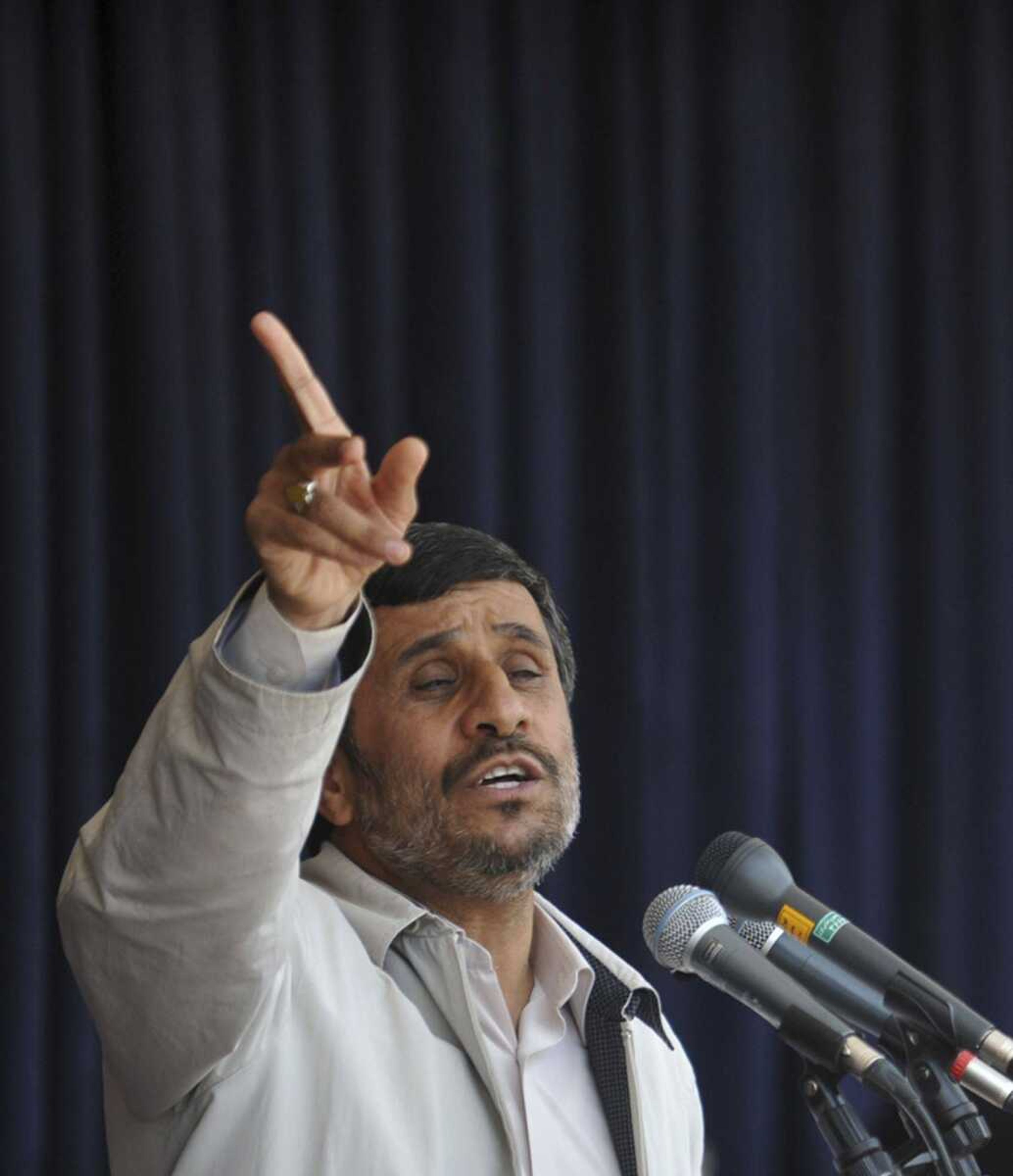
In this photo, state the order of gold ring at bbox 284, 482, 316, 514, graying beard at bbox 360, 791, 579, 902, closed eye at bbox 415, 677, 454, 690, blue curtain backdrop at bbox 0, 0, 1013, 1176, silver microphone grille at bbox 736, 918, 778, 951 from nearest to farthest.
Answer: gold ring at bbox 284, 482, 316, 514, silver microphone grille at bbox 736, 918, 778, 951, graying beard at bbox 360, 791, 579, 902, closed eye at bbox 415, 677, 454, 690, blue curtain backdrop at bbox 0, 0, 1013, 1176

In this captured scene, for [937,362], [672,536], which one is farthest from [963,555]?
[672,536]

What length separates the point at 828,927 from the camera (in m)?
1.43

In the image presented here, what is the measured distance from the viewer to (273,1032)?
5.10 ft

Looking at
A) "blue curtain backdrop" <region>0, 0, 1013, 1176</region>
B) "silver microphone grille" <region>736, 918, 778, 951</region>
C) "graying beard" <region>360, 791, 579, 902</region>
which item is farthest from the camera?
"blue curtain backdrop" <region>0, 0, 1013, 1176</region>

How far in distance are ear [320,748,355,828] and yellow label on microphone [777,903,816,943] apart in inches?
26.0

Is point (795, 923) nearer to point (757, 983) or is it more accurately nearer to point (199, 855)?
point (757, 983)

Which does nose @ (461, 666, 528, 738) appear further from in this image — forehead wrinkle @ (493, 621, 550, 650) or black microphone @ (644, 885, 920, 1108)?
black microphone @ (644, 885, 920, 1108)

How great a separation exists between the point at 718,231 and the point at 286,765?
6.38 feet

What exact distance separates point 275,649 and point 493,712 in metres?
0.63

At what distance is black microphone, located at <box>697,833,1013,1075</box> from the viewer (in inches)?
53.6

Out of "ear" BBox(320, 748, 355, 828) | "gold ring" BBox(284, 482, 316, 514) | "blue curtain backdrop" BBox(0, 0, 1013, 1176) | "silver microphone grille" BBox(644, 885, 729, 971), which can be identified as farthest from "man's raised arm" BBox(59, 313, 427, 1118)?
"blue curtain backdrop" BBox(0, 0, 1013, 1176)

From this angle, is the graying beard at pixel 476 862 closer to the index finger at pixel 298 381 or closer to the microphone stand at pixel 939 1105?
the microphone stand at pixel 939 1105

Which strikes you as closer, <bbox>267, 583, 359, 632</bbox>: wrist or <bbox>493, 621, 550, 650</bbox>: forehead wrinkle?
<bbox>267, 583, 359, 632</bbox>: wrist

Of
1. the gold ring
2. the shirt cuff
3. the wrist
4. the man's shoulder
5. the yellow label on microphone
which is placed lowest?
the man's shoulder
